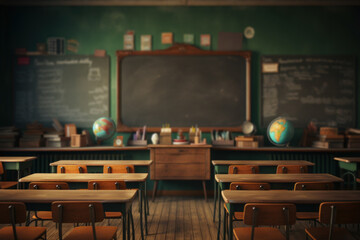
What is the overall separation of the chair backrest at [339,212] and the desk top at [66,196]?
1.26m

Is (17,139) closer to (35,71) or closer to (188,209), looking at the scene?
(35,71)

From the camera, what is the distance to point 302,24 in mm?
5195

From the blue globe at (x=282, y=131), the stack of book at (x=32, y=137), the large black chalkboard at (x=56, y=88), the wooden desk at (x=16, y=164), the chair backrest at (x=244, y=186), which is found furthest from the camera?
the large black chalkboard at (x=56, y=88)

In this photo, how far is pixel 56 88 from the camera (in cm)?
523

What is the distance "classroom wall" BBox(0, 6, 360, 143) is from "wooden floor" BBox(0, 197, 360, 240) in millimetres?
1977

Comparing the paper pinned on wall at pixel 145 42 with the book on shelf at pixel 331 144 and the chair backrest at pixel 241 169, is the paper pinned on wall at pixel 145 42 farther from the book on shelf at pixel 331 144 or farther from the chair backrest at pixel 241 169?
the book on shelf at pixel 331 144

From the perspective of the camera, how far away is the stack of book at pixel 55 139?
4.82 metres

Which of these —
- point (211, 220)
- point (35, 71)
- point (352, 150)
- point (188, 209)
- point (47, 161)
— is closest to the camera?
point (211, 220)

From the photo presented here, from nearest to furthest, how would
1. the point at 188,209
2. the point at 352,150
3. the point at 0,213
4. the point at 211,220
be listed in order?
1. the point at 0,213
2. the point at 211,220
3. the point at 188,209
4. the point at 352,150

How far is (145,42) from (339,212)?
418 cm

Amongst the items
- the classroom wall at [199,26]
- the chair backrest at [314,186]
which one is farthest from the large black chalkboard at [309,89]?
the chair backrest at [314,186]

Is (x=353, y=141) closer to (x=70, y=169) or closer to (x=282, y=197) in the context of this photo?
(x=282, y=197)

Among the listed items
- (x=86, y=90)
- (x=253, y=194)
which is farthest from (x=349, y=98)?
(x=86, y=90)

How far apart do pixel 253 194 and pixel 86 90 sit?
3946mm
